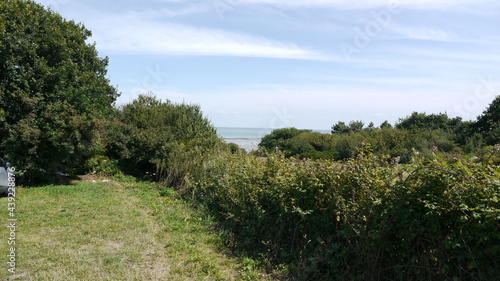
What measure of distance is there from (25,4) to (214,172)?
9565 millimetres

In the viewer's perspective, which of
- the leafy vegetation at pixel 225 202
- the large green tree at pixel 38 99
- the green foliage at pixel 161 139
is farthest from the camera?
the green foliage at pixel 161 139

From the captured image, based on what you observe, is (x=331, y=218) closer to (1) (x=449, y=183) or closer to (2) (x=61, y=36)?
(1) (x=449, y=183)

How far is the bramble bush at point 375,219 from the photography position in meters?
2.64

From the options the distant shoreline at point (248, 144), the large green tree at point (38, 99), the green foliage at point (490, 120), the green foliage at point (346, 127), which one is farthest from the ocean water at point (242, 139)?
the green foliage at point (346, 127)

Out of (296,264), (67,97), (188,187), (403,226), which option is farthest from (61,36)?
(403,226)

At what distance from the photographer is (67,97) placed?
11.4 metres

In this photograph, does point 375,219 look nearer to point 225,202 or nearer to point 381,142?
point 225,202

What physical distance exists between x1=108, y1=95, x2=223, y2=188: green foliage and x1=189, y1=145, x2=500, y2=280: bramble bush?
20.6ft

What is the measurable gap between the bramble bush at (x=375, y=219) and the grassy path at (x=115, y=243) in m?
0.68

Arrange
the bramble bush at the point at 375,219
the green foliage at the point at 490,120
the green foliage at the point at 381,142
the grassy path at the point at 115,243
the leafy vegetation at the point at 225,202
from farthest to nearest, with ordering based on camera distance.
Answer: the green foliage at the point at 490,120 < the green foliage at the point at 381,142 < the grassy path at the point at 115,243 < the leafy vegetation at the point at 225,202 < the bramble bush at the point at 375,219

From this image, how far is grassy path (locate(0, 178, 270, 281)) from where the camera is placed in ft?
13.9

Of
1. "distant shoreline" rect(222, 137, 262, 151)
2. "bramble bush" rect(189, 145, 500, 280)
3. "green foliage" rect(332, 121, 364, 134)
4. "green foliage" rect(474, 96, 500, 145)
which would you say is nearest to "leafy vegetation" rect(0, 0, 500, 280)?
"bramble bush" rect(189, 145, 500, 280)

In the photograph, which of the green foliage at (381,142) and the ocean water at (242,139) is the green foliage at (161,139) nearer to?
the ocean water at (242,139)

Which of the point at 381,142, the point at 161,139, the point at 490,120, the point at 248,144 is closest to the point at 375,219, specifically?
the point at 248,144
